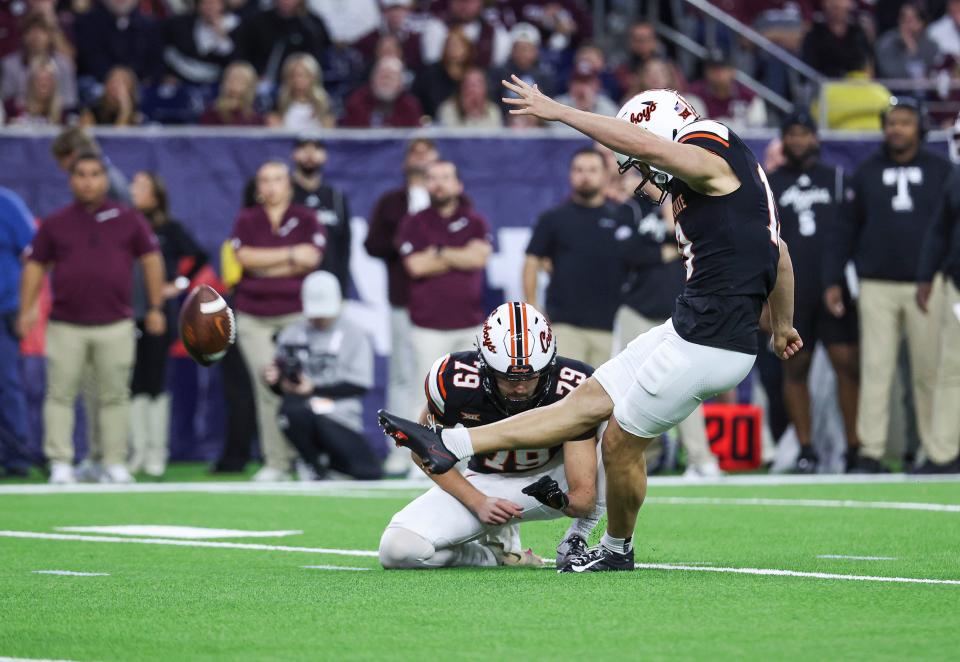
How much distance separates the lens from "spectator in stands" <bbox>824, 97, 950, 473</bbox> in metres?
12.0

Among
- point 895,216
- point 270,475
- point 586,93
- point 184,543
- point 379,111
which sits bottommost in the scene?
point 270,475

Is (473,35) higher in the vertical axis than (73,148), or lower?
higher

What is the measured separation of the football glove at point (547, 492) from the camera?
6.51 m

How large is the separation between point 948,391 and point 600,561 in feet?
18.8

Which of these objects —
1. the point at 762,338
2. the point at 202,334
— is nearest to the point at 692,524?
the point at 202,334

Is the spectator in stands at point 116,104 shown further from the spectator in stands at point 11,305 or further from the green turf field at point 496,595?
the green turf field at point 496,595

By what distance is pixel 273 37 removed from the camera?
15320 millimetres

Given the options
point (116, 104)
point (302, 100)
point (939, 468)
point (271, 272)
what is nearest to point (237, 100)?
point (302, 100)

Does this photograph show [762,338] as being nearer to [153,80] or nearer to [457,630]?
[153,80]

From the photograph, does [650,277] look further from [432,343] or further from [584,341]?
[432,343]

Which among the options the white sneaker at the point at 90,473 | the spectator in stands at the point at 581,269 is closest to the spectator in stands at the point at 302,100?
the spectator in stands at the point at 581,269

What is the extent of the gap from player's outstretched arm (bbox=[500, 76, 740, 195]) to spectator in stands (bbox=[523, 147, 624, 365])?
592cm

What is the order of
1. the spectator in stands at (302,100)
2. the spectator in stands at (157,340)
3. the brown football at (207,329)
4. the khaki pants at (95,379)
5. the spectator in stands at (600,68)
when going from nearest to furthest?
the brown football at (207,329), the khaki pants at (95,379), the spectator in stands at (157,340), the spectator in stands at (302,100), the spectator in stands at (600,68)

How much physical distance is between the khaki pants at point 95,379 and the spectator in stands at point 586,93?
416 centimetres
